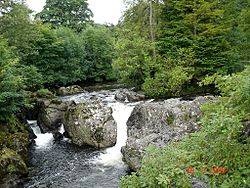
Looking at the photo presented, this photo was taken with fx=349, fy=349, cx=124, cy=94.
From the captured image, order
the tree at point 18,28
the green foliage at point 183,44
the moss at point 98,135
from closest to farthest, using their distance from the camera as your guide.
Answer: the moss at point 98,135 < the green foliage at point 183,44 < the tree at point 18,28

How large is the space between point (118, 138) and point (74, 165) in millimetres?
3845

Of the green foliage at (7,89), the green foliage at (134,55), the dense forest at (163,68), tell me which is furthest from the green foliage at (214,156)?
the green foliage at (134,55)

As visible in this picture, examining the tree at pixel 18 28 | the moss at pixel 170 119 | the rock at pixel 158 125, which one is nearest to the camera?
the rock at pixel 158 125

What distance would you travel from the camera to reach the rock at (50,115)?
2348cm

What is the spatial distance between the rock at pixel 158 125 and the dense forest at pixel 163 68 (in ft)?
11.5

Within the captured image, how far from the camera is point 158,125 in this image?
57.3ft

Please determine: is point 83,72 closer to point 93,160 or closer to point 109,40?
point 109,40

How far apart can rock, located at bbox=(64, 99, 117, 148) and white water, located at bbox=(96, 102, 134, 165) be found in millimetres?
503

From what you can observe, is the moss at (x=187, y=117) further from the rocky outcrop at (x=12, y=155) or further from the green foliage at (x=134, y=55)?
the green foliage at (x=134, y=55)

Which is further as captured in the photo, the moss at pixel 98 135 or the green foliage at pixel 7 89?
the moss at pixel 98 135

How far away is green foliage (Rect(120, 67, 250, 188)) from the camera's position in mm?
5734

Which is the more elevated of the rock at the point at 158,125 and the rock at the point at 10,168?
the rock at the point at 158,125

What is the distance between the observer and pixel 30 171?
1741 centimetres

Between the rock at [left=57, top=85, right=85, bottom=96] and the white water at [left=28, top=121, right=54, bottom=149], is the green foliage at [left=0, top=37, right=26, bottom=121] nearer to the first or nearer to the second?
the white water at [left=28, top=121, right=54, bottom=149]
